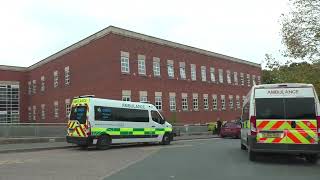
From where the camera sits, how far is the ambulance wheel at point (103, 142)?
21734mm

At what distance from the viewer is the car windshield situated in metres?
14.0

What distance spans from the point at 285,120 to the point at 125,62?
25540mm

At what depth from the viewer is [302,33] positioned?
22906 mm

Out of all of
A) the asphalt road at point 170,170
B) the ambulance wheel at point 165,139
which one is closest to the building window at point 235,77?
the ambulance wheel at point 165,139

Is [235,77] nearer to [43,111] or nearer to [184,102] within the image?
[184,102]

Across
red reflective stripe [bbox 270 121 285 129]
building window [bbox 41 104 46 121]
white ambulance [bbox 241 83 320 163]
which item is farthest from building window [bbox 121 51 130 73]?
red reflective stripe [bbox 270 121 285 129]

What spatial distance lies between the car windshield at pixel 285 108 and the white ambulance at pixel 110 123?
10050 millimetres

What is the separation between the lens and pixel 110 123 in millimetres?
22391

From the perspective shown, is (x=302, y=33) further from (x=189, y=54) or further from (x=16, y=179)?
(x=189, y=54)

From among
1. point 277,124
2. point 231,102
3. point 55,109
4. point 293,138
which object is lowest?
point 293,138

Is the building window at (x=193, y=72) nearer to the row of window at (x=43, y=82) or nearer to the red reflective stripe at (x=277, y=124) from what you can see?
the row of window at (x=43, y=82)

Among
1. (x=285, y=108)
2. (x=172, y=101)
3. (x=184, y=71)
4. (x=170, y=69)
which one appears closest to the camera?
(x=285, y=108)

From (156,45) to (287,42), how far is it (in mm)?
20788

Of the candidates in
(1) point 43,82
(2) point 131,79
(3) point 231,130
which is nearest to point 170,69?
(2) point 131,79
